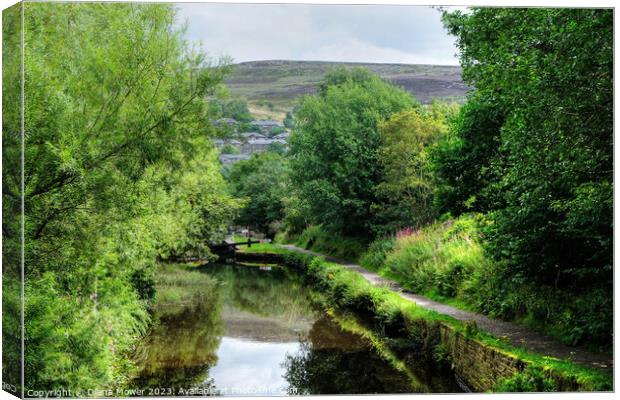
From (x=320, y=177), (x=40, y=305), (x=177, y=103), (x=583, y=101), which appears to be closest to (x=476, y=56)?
(x=583, y=101)

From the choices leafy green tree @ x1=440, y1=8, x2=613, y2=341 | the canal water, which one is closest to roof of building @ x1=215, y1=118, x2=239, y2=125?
the canal water

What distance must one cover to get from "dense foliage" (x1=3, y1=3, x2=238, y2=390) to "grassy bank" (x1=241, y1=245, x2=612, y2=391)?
3.61 metres

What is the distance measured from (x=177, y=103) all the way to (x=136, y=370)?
3.31 metres

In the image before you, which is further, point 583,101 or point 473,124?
point 473,124

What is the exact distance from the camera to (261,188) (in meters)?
10.3

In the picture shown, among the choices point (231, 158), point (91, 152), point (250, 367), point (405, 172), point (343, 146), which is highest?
point (91, 152)

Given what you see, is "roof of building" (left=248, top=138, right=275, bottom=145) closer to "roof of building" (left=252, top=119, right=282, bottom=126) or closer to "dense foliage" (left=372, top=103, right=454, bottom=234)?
"roof of building" (left=252, top=119, right=282, bottom=126)

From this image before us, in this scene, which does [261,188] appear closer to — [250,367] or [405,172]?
[250,367]

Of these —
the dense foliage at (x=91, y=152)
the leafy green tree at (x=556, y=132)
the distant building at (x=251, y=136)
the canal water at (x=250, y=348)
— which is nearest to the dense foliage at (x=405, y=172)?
the canal water at (x=250, y=348)

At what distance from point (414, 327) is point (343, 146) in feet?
20.7

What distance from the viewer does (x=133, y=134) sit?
7.78 meters

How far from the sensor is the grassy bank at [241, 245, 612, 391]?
24.4 ft

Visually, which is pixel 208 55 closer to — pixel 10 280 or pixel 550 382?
pixel 10 280

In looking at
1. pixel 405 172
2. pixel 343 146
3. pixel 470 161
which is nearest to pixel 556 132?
pixel 470 161
